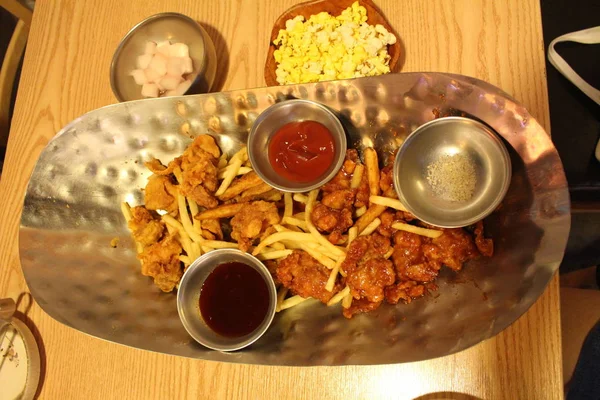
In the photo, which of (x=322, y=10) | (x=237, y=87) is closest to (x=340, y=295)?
(x=237, y=87)

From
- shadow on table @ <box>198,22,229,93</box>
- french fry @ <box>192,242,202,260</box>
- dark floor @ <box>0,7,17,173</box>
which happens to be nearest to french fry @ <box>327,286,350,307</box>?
french fry @ <box>192,242,202,260</box>

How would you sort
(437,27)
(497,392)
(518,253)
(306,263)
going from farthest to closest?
(437,27)
(306,263)
(497,392)
(518,253)

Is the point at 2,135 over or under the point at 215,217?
over

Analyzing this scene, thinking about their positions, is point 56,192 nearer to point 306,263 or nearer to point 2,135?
point 2,135

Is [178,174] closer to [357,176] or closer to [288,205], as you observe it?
[288,205]

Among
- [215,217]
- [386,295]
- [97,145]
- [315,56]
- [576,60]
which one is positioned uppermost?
[576,60]

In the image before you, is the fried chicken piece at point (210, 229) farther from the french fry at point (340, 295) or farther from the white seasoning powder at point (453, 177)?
the white seasoning powder at point (453, 177)

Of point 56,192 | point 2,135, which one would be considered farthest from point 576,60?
point 2,135

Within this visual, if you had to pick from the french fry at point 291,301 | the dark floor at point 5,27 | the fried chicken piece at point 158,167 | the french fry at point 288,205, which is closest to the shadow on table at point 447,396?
the french fry at point 291,301
